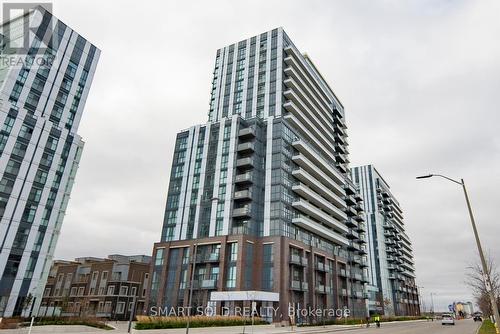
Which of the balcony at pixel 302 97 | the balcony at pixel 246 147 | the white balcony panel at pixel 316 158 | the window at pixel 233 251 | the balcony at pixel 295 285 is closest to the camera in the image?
the window at pixel 233 251

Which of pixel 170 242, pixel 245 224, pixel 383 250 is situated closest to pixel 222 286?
pixel 245 224

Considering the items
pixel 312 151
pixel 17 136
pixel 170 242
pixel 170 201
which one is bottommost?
pixel 170 242

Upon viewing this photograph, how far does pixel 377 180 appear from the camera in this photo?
464 feet

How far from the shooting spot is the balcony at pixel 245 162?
6661 centimetres

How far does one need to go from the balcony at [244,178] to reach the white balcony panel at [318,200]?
354 inches

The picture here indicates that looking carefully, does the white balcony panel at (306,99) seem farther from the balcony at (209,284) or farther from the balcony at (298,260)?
the balcony at (209,284)

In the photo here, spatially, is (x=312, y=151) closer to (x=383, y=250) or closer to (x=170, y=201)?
(x=170, y=201)

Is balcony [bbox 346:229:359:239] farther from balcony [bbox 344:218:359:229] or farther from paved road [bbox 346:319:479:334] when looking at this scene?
paved road [bbox 346:319:479:334]

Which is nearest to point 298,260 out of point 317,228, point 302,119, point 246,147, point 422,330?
point 317,228

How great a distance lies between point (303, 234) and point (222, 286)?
2004cm

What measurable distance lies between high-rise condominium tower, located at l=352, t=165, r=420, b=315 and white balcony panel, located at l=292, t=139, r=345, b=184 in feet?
167

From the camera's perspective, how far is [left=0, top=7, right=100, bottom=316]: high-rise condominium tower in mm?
56375
